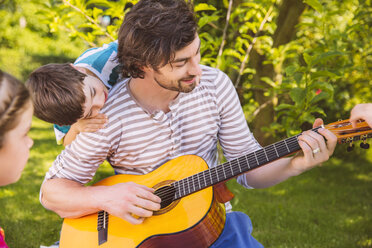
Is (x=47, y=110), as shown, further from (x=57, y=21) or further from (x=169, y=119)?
(x=57, y=21)

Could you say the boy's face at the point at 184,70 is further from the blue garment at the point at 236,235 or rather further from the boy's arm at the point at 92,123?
the blue garment at the point at 236,235

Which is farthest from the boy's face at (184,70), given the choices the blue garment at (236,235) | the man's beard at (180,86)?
the blue garment at (236,235)

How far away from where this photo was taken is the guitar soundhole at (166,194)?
179 cm

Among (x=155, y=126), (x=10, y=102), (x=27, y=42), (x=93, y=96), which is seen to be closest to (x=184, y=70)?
(x=155, y=126)

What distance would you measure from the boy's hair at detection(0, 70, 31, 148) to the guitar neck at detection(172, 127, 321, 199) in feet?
2.76

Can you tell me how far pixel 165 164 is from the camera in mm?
1885

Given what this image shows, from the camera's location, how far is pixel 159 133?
1.83 m

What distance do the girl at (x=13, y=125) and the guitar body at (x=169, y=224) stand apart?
1.87 ft

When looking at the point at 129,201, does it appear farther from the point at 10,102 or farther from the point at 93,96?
the point at 10,102

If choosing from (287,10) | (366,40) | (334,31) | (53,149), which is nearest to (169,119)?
(334,31)

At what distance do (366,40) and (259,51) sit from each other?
1050mm

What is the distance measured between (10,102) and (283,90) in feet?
6.09

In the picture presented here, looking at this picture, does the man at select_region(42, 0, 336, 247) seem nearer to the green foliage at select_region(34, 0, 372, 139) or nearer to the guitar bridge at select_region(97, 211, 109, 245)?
the guitar bridge at select_region(97, 211, 109, 245)

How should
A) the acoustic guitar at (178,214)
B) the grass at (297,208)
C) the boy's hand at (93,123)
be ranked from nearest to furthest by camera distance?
1. the acoustic guitar at (178,214)
2. the boy's hand at (93,123)
3. the grass at (297,208)
